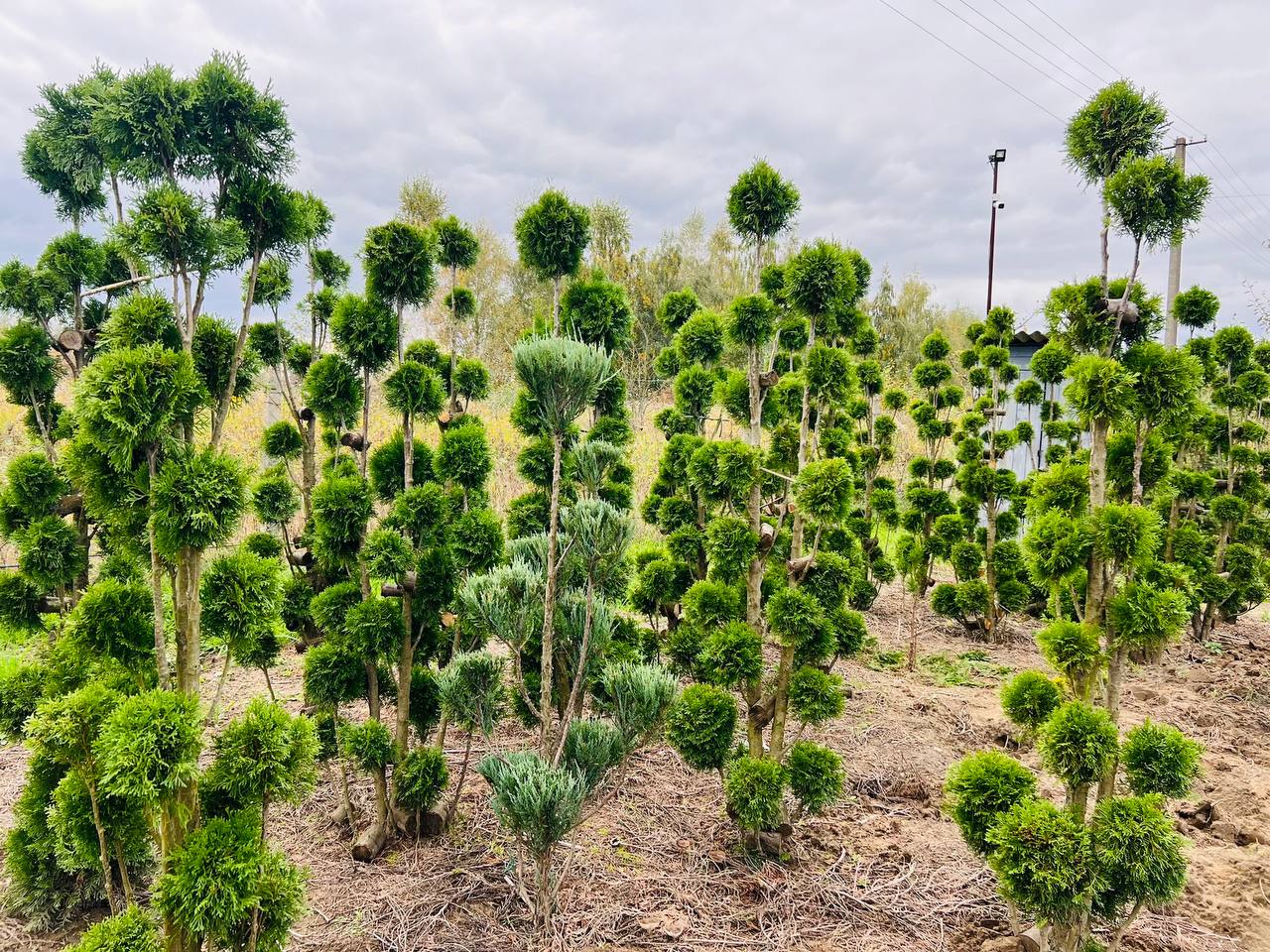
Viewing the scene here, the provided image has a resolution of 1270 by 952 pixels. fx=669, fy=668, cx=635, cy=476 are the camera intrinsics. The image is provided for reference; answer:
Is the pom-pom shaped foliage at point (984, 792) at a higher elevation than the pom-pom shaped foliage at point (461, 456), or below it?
below

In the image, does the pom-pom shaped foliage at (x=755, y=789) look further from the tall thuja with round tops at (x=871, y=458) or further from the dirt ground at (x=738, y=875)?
the tall thuja with round tops at (x=871, y=458)

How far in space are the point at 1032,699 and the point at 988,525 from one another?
4.22m

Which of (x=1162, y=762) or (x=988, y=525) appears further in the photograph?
(x=988, y=525)

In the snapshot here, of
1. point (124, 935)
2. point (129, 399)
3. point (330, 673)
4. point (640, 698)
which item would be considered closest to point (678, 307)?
point (640, 698)

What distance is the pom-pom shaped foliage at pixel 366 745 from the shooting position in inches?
97.0

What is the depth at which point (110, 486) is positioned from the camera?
67.3 inches

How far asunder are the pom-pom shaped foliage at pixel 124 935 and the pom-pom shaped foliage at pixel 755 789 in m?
1.84

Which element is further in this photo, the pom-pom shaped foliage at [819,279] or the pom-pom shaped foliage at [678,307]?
the pom-pom shaped foliage at [678,307]

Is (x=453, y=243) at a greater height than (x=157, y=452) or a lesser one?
greater

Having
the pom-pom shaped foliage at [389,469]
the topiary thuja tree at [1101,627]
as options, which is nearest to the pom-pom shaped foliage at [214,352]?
the pom-pom shaped foliage at [389,469]

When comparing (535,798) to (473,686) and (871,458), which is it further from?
(871,458)

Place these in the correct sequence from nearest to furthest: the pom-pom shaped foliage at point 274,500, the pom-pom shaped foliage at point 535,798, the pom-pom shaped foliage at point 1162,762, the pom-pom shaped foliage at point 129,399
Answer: the pom-pom shaped foliage at point 129,399
the pom-pom shaped foliage at point 1162,762
the pom-pom shaped foliage at point 535,798
the pom-pom shaped foliage at point 274,500

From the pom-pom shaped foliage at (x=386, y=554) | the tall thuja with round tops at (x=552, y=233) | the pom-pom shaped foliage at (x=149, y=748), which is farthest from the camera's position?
the tall thuja with round tops at (x=552, y=233)

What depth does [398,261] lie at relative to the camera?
2.71m
